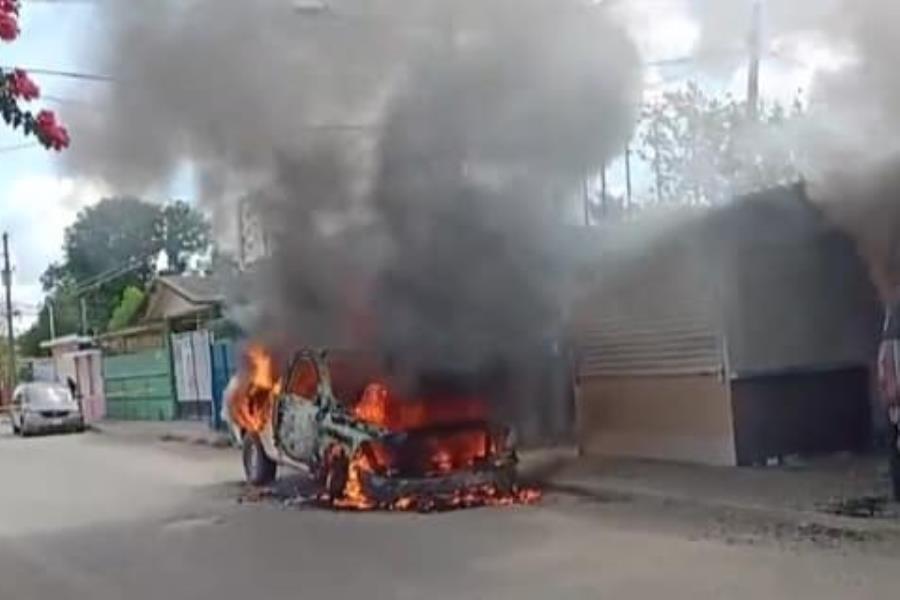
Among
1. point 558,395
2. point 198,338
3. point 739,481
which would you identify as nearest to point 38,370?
point 198,338

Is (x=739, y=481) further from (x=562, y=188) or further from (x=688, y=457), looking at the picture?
(x=562, y=188)

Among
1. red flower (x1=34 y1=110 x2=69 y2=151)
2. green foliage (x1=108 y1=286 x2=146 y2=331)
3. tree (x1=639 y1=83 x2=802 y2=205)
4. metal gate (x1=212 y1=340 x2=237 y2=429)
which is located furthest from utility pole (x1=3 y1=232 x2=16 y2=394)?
red flower (x1=34 y1=110 x2=69 y2=151)

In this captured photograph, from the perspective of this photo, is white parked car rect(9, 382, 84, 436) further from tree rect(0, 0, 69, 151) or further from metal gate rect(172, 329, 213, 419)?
tree rect(0, 0, 69, 151)

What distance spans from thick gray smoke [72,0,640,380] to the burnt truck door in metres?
0.57

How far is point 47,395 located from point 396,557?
2821 cm

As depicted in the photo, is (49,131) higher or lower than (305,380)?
higher

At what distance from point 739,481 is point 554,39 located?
16.7 ft

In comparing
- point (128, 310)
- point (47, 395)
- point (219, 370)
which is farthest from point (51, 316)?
point (219, 370)

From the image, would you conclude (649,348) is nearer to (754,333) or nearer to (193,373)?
(754,333)

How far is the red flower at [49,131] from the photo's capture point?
4883 mm

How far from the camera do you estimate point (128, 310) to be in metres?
46.2

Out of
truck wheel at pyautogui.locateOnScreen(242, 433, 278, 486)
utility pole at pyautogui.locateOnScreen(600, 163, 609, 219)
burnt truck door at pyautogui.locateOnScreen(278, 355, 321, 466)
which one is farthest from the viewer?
utility pole at pyautogui.locateOnScreen(600, 163, 609, 219)

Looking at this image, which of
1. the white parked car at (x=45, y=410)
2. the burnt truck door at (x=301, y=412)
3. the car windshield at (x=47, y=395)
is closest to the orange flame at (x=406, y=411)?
→ the burnt truck door at (x=301, y=412)

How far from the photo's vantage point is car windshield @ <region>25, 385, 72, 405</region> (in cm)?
3681
